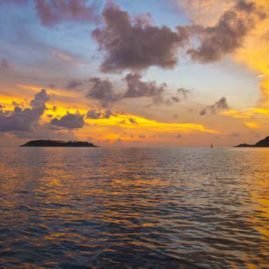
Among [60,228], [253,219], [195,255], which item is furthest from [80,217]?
[253,219]

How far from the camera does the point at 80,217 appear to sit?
28375 mm

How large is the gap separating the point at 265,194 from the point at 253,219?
16.2 m

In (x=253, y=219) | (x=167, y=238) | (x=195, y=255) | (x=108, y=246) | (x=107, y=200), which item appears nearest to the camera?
(x=195, y=255)

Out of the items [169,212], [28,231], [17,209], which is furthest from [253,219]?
[17,209]

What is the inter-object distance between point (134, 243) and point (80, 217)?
28.1ft

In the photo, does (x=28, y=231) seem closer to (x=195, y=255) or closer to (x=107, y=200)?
(x=195, y=255)

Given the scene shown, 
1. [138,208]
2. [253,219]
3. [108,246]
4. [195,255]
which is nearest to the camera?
[195,255]

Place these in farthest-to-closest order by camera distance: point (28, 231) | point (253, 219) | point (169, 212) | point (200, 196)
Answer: point (200, 196) → point (169, 212) → point (253, 219) → point (28, 231)

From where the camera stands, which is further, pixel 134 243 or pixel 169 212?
pixel 169 212

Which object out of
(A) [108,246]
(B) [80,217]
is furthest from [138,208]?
(A) [108,246]

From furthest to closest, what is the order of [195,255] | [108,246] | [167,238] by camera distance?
[167,238]
[108,246]
[195,255]

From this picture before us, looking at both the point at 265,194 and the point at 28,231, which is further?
the point at 265,194

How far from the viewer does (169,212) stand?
30891mm

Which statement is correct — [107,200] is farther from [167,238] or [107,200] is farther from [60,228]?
[167,238]
